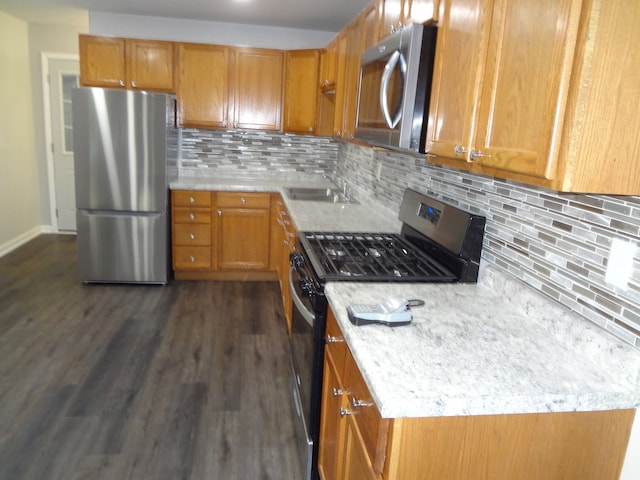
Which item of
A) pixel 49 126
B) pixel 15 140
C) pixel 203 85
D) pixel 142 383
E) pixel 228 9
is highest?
pixel 228 9

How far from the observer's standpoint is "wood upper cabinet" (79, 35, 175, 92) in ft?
13.3

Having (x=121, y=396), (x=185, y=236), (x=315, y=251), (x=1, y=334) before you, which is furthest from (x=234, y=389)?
(x=185, y=236)

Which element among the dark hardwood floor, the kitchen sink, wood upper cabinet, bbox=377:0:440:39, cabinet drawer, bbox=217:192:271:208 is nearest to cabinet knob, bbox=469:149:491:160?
wood upper cabinet, bbox=377:0:440:39

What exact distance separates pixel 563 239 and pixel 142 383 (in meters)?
2.19

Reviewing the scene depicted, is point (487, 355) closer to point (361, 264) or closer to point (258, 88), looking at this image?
point (361, 264)

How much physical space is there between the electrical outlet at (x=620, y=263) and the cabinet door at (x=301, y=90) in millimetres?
3404

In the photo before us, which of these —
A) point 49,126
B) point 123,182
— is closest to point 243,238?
point 123,182

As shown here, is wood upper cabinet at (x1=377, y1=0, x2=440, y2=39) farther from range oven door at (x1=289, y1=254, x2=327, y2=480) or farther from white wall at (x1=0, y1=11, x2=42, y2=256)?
white wall at (x1=0, y1=11, x2=42, y2=256)

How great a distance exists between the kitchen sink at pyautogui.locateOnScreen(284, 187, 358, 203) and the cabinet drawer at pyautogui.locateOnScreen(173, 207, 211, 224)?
74 centimetres

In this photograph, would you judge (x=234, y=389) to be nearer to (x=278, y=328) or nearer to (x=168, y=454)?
(x=168, y=454)

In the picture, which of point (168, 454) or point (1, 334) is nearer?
point (168, 454)

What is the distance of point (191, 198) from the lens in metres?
4.09

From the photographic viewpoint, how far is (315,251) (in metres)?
2.08

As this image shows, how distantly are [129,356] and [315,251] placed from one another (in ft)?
4.98
